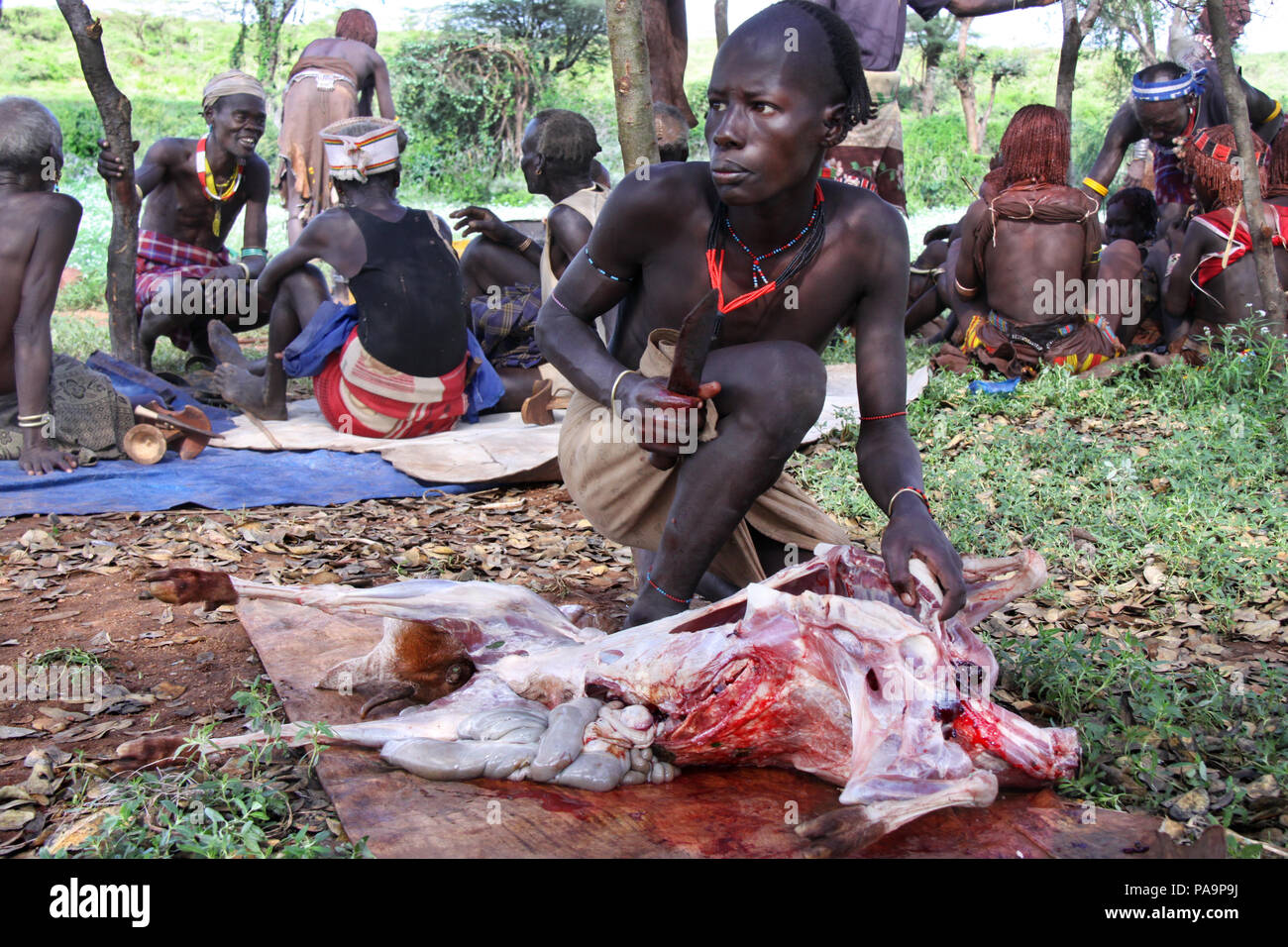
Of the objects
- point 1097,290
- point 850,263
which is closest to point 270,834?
point 850,263

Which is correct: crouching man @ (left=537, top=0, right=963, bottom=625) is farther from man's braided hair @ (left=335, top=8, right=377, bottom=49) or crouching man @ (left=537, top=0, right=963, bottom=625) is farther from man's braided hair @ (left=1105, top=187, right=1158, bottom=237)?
man's braided hair @ (left=335, top=8, right=377, bottom=49)

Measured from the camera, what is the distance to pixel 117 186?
5.61m

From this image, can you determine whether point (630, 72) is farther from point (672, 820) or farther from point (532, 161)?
point (672, 820)

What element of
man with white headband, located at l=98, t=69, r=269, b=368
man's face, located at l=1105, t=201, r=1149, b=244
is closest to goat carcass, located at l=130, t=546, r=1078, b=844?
man with white headband, located at l=98, t=69, r=269, b=368

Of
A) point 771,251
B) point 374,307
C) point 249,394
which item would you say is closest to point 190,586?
point 771,251

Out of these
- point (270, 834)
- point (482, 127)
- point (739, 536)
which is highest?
point (482, 127)

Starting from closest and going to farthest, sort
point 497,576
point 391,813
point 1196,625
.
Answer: point 391,813 → point 1196,625 → point 497,576

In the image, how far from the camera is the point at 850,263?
259 cm

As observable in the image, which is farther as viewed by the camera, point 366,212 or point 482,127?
point 482,127

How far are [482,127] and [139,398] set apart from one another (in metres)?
14.3

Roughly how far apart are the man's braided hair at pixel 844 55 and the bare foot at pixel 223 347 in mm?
4471

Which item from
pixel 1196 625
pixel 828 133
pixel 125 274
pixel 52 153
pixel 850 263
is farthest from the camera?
pixel 125 274

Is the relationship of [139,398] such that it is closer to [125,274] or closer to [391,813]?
[125,274]

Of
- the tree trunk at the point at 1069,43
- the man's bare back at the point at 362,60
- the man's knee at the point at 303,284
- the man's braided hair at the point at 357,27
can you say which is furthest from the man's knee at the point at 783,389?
the man's braided hair at the point at 357,27
